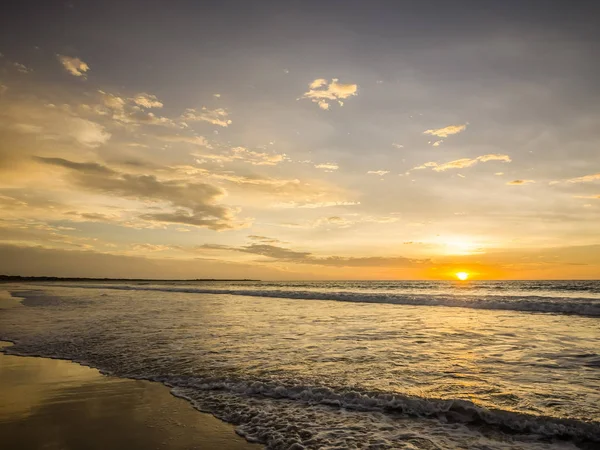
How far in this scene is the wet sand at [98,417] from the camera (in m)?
5.45

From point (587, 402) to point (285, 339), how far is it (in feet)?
30.5

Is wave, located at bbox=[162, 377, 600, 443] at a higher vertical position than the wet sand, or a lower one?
higher

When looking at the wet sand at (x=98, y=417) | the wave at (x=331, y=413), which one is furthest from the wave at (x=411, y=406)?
the wet sand at (x=98, y=417)

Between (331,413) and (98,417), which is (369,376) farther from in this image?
(98,417)

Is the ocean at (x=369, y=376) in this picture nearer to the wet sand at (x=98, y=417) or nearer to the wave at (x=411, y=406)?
the wave at (x=411, y=406)

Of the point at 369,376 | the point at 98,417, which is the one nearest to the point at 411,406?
the point at 369,376

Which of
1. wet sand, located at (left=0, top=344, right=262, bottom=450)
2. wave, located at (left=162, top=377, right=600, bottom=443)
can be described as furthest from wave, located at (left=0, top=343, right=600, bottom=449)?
wet sand, located at (left=0, top=344, right=262, bottom=450)

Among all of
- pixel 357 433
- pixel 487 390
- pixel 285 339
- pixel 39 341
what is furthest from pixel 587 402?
pixel 39 341

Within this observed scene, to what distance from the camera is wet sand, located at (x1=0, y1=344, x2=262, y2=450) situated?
17.9 ft

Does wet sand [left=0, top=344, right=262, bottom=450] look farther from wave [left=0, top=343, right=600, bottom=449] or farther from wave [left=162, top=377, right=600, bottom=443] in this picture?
wave [left=162, top=377, right=600, bottom=443]

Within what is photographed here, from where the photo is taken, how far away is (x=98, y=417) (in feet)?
21.0

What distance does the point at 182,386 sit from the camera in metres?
8.29

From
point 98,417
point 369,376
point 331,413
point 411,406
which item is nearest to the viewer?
point 98,417

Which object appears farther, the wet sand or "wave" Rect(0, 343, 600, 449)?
"wave" Rect(0, 343, 600, 449)
